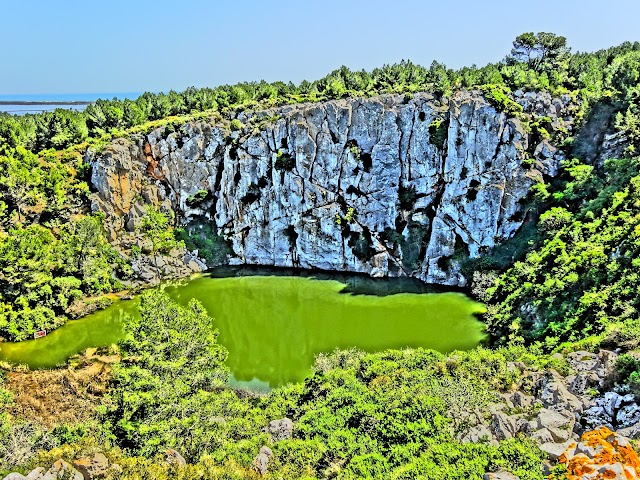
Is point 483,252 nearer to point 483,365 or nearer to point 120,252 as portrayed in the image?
point 483,365

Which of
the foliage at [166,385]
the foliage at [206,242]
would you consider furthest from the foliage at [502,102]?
the foliage at [166,385]

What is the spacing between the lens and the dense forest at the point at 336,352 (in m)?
12.7

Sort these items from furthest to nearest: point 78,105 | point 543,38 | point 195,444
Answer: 1. point 78,105
2. point 543,38
3. point 195,444

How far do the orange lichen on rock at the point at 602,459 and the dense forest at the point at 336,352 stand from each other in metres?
0.74

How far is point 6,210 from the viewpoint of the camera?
35.4 m

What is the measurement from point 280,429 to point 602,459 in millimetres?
9035

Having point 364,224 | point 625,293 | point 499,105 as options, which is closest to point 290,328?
point 364,224

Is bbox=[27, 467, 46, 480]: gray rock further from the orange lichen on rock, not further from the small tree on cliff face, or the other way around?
the small tree on cliff face

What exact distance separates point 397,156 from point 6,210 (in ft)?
101

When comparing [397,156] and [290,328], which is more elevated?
[397,156]

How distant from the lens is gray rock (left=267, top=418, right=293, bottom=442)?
14.6 metres

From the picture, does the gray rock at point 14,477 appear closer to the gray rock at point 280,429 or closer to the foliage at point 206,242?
the gray rock at point 280,429

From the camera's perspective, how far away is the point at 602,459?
30.7 feet

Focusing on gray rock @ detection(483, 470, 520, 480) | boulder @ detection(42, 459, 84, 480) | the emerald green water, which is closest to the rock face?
the emerald green water
